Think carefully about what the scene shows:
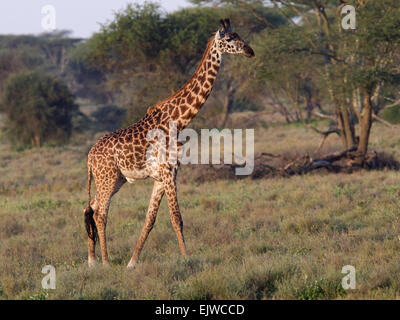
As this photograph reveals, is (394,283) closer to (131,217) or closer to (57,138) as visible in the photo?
(131,217)

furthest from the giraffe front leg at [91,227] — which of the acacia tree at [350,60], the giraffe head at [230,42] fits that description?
the acacia tree at [350,60]

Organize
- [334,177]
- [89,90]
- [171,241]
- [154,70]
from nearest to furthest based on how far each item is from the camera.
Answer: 1. [171,241]
2. [334,177]
3. [154,70]
4. [89,90]

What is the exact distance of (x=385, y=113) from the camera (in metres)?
22.1

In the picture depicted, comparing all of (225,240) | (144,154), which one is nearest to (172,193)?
(144,154)

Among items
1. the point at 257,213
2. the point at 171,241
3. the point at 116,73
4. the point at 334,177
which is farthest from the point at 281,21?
the point at 171,241

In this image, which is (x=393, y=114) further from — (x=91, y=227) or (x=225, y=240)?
(x=91, y=227)

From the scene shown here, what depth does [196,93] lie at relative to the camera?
22.2 feet

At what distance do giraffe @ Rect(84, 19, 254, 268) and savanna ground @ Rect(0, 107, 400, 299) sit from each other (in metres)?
0.52

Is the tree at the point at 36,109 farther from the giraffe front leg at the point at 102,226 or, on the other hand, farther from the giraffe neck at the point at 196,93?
the giraffe neck at the point at 196,93

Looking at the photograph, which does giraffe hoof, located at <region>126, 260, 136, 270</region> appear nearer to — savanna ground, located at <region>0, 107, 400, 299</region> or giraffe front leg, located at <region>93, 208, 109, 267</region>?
savanna ground, located at <region>0, 107, 400, 299</region>

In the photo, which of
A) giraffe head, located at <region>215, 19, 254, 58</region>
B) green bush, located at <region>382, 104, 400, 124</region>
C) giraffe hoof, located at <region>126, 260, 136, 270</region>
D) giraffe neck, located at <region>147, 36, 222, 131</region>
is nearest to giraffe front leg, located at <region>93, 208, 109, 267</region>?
giraffe hoof, located at <region>126, 260, 136, 270</region>

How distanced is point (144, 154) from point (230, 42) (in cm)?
188

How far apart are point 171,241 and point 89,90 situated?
45.2 metres
